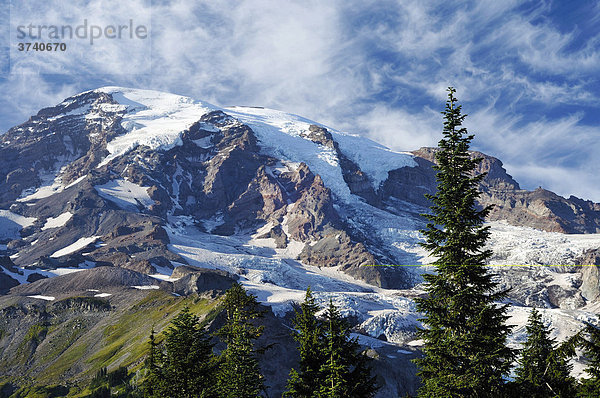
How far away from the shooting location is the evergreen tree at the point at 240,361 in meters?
29.7

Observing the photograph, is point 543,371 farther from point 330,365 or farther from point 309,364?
point 309,364

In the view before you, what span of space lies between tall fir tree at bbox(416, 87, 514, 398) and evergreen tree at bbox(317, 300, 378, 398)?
13.4ft

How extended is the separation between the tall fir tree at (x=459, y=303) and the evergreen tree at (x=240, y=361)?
460 inches

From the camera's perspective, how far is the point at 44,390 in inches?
4636

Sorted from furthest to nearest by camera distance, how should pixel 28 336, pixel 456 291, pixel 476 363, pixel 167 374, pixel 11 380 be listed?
pixel 28 336 → pixel 11 380 → pixel 167 374 → pixel 456 291 → pixel 476 363

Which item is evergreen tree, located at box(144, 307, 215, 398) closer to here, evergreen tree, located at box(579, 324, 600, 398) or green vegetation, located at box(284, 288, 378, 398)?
green vegetation, located at box(284, 288, 378, 398)

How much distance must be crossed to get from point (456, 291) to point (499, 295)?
71.6 inches

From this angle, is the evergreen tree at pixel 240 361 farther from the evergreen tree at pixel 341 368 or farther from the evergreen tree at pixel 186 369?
the evergreen tree at pixel 341 368

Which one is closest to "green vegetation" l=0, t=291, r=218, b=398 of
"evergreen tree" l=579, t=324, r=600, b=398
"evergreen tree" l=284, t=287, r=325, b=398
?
"evergreen tree" l=284, t=287, r=325, b=398

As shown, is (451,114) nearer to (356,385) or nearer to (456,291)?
(456,291)

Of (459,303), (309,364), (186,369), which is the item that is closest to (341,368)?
(309,364)

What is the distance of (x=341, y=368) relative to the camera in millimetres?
24812

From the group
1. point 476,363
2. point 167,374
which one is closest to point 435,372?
point 476,363

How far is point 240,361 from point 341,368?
811cm
